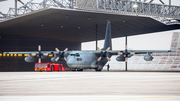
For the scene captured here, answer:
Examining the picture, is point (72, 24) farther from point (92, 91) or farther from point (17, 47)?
point (92, 91)

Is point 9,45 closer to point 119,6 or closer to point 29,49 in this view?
point 29,49

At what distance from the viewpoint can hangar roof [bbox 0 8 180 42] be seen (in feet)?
142

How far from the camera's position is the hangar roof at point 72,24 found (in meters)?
43.2

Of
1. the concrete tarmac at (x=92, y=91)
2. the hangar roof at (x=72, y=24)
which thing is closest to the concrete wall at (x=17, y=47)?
the hangar roof at (x=72, y=24)

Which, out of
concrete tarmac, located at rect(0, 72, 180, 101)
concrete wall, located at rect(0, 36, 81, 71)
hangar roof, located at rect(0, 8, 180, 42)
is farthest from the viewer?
concrete wall, located at rect(0, 36, 81, 71)

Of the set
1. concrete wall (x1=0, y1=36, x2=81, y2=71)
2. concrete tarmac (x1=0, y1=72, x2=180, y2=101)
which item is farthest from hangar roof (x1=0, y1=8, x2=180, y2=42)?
concrete tarmac (x1=0, y1=72, x2=180, y2=101)

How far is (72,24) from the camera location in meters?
53.4

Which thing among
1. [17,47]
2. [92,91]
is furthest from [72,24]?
[92,91]

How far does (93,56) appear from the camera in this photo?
1827 inches

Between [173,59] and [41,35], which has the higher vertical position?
[41,35]

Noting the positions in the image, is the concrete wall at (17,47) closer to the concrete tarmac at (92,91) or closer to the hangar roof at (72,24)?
the hangar roof at (72,24)

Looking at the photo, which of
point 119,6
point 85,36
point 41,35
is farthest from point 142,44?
point 119,6

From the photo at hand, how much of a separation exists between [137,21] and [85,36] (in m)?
20.6

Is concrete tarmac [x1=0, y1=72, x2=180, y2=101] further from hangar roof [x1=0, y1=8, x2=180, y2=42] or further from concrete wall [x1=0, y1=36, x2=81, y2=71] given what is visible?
concrete wall [x1=0, y1=36, x2=81, y2=71]
